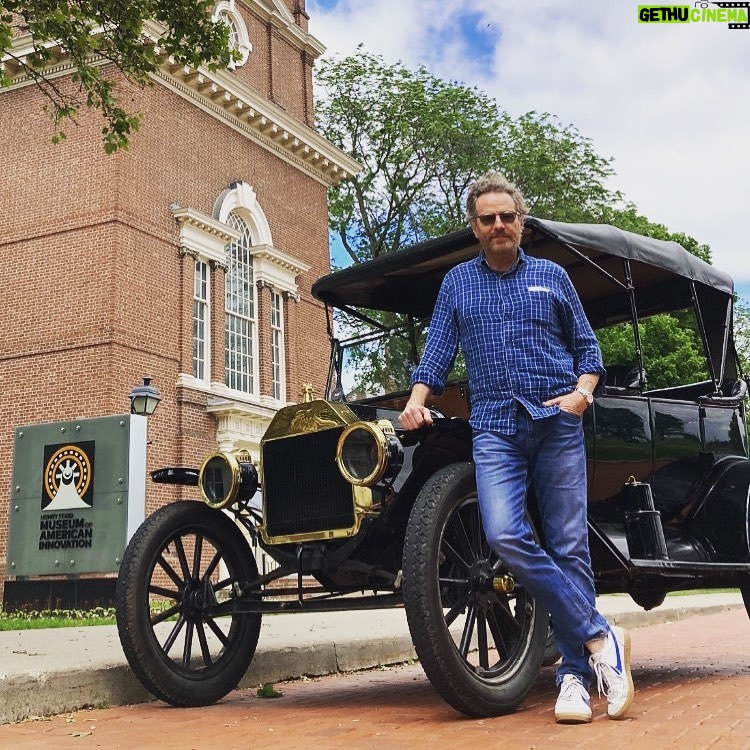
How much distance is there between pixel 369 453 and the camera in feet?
14.7

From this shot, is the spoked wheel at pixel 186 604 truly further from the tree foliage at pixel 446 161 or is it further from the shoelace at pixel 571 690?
the tree foliage at pixel 446 161

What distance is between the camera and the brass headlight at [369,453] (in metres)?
4.38

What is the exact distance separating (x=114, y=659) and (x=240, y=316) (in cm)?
1509

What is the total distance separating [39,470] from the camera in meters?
13.4

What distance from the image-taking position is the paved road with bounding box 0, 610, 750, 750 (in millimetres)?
3486

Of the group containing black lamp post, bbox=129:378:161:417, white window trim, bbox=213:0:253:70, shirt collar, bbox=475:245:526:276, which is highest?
white window trim, bbox=213:0:253:70

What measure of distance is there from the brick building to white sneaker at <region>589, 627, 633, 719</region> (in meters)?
13.7

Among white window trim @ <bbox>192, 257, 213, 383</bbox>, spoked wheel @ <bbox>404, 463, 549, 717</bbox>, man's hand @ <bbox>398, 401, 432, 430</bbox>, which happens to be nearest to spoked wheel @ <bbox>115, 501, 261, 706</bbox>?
spoked wheel @ <bbox>404, 463, 549, 717</bbox>

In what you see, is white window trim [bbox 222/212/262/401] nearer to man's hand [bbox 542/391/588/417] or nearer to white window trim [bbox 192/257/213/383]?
white window trim [bbox 192/257/213/383]

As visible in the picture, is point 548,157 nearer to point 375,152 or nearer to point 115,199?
point 375,152

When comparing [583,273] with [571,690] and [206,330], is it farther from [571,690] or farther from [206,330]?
[206,330]

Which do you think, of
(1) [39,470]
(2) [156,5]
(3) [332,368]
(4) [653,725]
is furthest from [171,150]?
(4) [653,725]

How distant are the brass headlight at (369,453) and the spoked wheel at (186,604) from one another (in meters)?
0.98

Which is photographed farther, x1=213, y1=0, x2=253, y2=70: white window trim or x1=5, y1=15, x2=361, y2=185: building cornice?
x1=213, y1=0, x2=253, y2=70: white window trim
